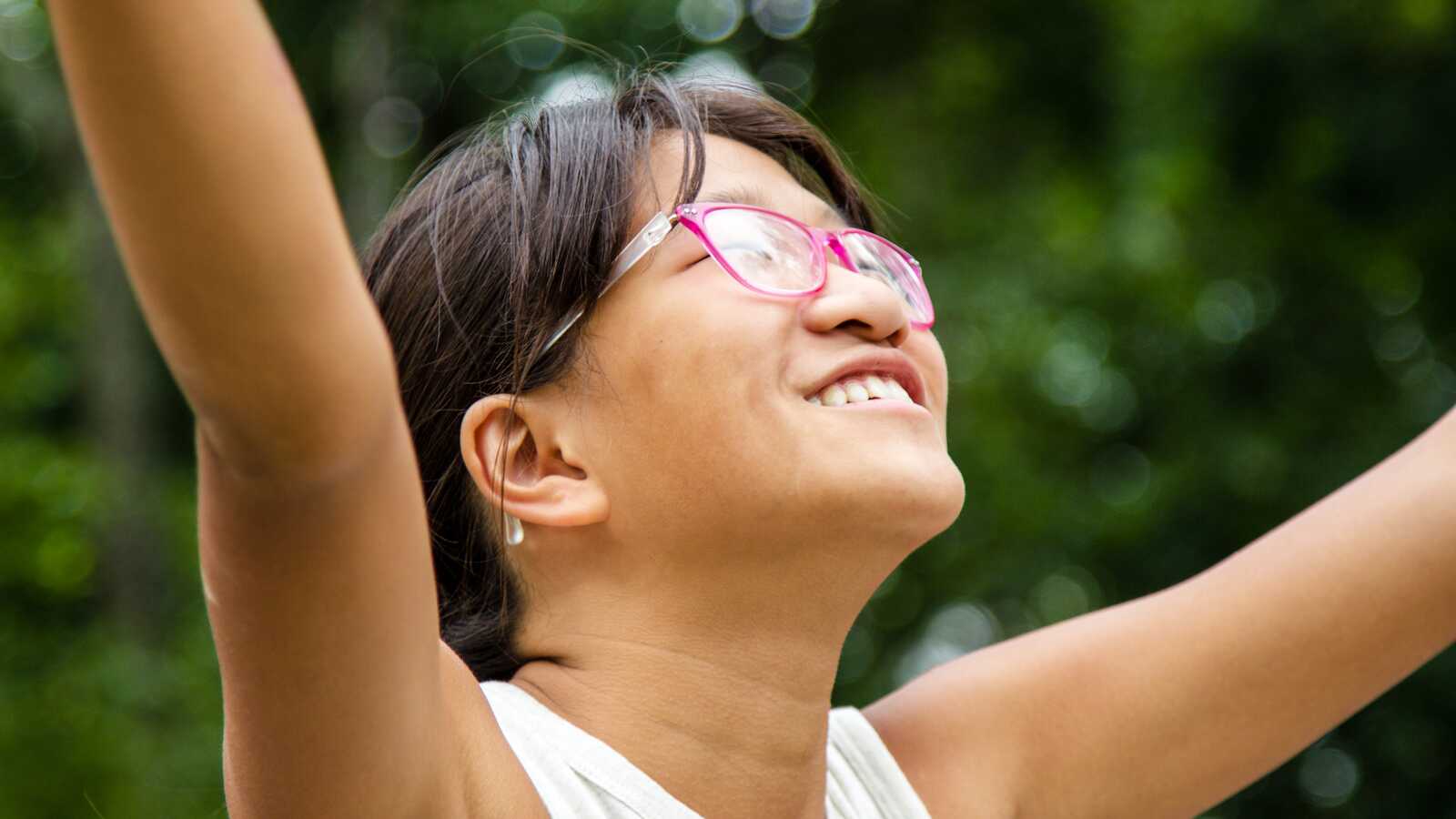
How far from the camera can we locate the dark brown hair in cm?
198

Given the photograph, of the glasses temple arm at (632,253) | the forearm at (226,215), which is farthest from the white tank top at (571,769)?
the forearm at (226,215)

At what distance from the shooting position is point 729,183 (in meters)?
2.08

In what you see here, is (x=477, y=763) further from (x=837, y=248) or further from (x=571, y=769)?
(x=837, y=248)

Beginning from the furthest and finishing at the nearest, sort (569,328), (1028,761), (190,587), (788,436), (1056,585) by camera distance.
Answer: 1. (190,587)
2. (1056,585)
3. (1028,761)
4. (569,328)
5. (788,436)

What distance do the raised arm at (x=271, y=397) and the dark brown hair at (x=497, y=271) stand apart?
0.69 m

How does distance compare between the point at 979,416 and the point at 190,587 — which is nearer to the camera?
the point at 979,416

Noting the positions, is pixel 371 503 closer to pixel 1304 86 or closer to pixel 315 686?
pixel 315 686

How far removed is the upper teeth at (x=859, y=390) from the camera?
1.87 m

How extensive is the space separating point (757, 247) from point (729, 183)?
0.17 meters

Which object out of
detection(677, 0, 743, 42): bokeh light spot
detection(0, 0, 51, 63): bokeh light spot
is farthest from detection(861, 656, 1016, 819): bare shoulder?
detection(0, 0, 51, 63): bokeh light spot

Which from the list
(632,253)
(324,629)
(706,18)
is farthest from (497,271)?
(706,18)

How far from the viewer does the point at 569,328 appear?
1954 mm

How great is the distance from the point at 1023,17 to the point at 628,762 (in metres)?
8.27

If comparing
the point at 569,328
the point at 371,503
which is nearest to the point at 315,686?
the point at 371,503
